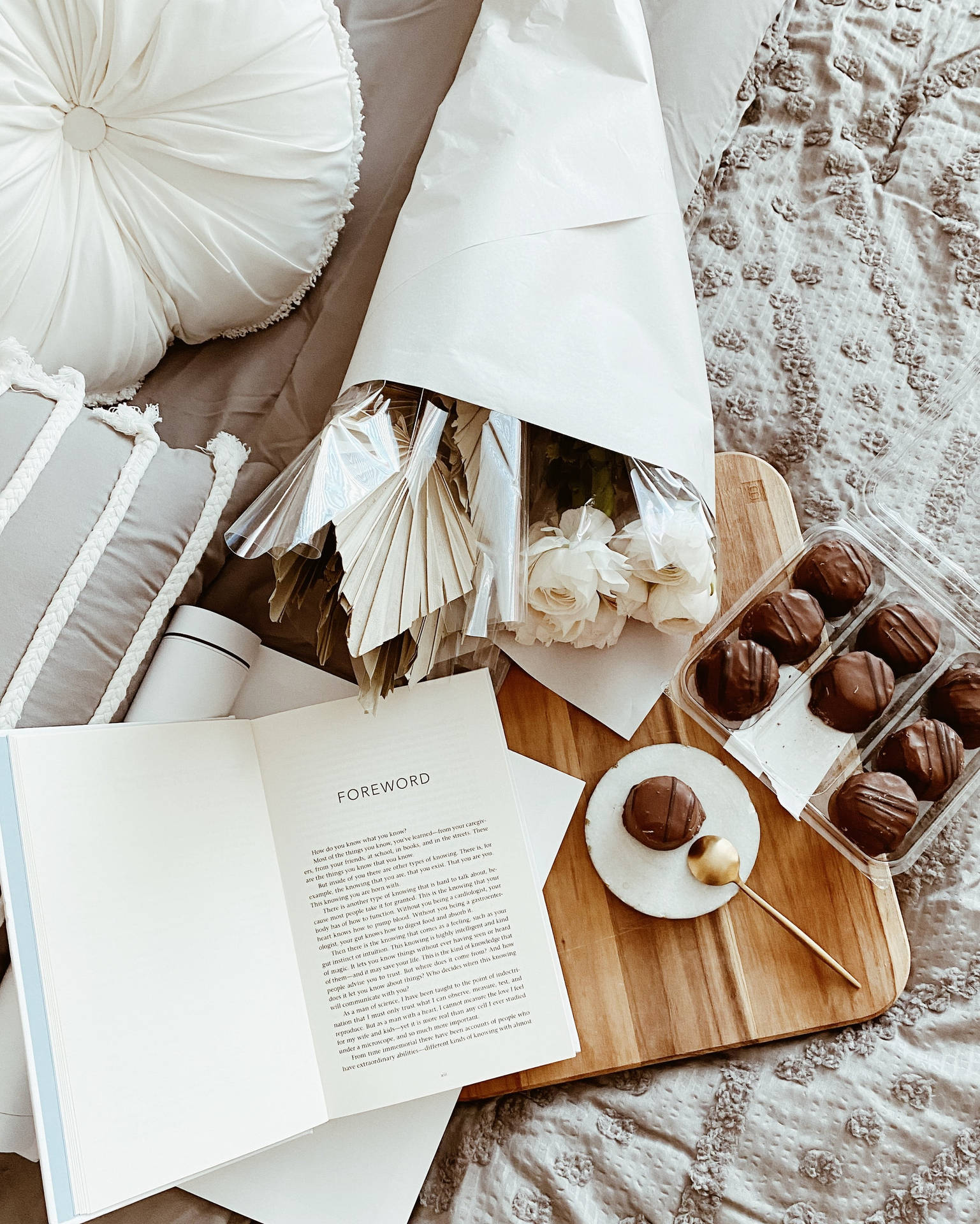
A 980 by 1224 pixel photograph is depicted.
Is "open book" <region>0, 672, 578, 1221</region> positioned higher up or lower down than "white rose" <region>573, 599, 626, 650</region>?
lower down

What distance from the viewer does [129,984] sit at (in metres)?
0.65

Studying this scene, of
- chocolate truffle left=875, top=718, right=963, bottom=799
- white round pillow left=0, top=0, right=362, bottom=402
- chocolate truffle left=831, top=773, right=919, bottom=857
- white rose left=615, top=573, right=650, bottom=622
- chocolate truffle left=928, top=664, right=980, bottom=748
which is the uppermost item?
white round pillow left=0, top=0, right=362, bottom=402

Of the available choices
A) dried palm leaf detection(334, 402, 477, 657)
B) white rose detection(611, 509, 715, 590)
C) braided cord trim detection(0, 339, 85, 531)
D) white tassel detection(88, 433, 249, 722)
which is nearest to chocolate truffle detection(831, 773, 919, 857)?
white rose detection(611, 509, 715, 590)

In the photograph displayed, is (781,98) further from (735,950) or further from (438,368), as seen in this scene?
(735,950)

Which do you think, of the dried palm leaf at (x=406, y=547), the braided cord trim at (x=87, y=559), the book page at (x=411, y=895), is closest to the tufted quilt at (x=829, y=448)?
the book page at (x=411, y=895)

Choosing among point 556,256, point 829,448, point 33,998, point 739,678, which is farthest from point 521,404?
point 33,998

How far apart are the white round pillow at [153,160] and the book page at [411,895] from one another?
36cm

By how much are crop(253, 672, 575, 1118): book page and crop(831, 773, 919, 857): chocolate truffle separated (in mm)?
262

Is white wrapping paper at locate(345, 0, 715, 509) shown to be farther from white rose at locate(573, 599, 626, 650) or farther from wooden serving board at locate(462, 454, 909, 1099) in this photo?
wooden serving board at locate(462, 454, 909, 1099)

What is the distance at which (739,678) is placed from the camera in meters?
0.75

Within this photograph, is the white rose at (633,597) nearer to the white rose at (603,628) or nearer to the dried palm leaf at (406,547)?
the white rose at (603,628)

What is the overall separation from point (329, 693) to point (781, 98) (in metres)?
0.78

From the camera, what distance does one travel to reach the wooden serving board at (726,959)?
0.73 m

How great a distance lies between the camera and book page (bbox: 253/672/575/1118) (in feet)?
2.34
